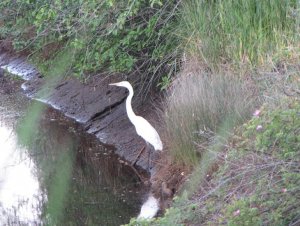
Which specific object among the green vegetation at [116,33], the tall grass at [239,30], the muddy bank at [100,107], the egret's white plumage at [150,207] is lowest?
the muddy bank at [100,107]

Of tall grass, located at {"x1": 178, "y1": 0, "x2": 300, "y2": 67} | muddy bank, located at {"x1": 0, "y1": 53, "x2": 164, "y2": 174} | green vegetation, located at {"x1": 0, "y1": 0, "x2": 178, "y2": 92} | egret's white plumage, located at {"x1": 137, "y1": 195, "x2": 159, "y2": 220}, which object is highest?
tall grass, located at {"x1": 178, "y1": 0, "x2": 300, "y2": 67}

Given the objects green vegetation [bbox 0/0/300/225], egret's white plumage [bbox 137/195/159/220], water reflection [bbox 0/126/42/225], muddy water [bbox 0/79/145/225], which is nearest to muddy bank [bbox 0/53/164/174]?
muddy water [bbox 0/79/145/225]

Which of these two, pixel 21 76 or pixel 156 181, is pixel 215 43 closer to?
pixel 156 181

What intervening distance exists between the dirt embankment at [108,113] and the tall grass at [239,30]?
53.3 inches

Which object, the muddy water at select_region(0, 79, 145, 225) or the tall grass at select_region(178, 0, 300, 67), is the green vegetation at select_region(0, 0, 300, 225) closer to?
the tall grass at select_region(178, 0, 300, 67)

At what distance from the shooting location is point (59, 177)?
9219mm

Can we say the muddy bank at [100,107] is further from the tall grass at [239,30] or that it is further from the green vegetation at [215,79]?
the tall grass at [239,30]

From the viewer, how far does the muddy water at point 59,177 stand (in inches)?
311

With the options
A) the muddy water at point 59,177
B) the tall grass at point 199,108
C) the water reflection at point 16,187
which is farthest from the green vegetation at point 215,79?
the water reflection at point 16,187

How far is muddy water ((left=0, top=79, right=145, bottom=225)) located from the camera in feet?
25.9

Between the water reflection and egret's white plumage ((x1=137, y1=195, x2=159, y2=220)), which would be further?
the water reflection

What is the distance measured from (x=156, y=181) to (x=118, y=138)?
6.18 ft

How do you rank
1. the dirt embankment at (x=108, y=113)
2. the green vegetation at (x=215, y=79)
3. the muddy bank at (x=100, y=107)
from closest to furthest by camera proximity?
the green vegetation at (x=215, y=79) → the dirt embankment at (x=108, y=113) → the muddy bank at (x=100, y=107)

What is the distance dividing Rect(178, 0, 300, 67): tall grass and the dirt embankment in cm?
135
